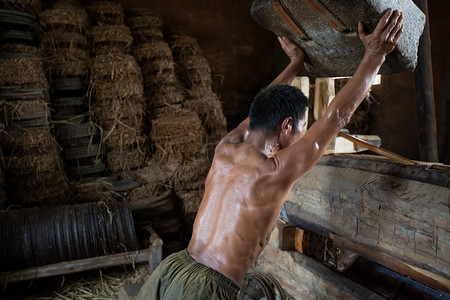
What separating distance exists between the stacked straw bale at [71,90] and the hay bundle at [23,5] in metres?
0.13

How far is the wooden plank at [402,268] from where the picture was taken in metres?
2.09

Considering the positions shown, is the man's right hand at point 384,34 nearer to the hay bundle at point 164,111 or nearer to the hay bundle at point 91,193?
the hay bundle at point 91,193

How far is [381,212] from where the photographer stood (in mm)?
2402

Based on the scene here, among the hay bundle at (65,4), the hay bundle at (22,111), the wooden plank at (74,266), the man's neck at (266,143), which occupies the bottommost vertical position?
the wooden plank at (74,266)

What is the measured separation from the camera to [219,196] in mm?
2369

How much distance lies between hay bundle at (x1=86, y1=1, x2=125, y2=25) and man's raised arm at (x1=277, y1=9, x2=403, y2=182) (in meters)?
5.27

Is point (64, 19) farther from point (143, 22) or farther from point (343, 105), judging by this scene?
point (343, 105)

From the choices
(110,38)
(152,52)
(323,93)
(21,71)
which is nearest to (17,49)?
(21,71)

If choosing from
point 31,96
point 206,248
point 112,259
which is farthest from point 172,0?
point 206,248

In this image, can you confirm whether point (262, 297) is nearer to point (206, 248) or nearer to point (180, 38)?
point (206, 248)

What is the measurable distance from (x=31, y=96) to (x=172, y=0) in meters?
4.22

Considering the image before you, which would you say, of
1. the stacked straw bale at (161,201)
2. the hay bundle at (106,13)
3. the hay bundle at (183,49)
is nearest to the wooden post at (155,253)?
the stacked straw bale at (161,201)

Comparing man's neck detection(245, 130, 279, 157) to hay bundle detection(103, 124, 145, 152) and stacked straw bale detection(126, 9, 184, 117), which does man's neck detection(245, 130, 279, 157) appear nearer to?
hay bundle detection(103, 124, 145, 152)

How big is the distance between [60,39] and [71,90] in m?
0.75
